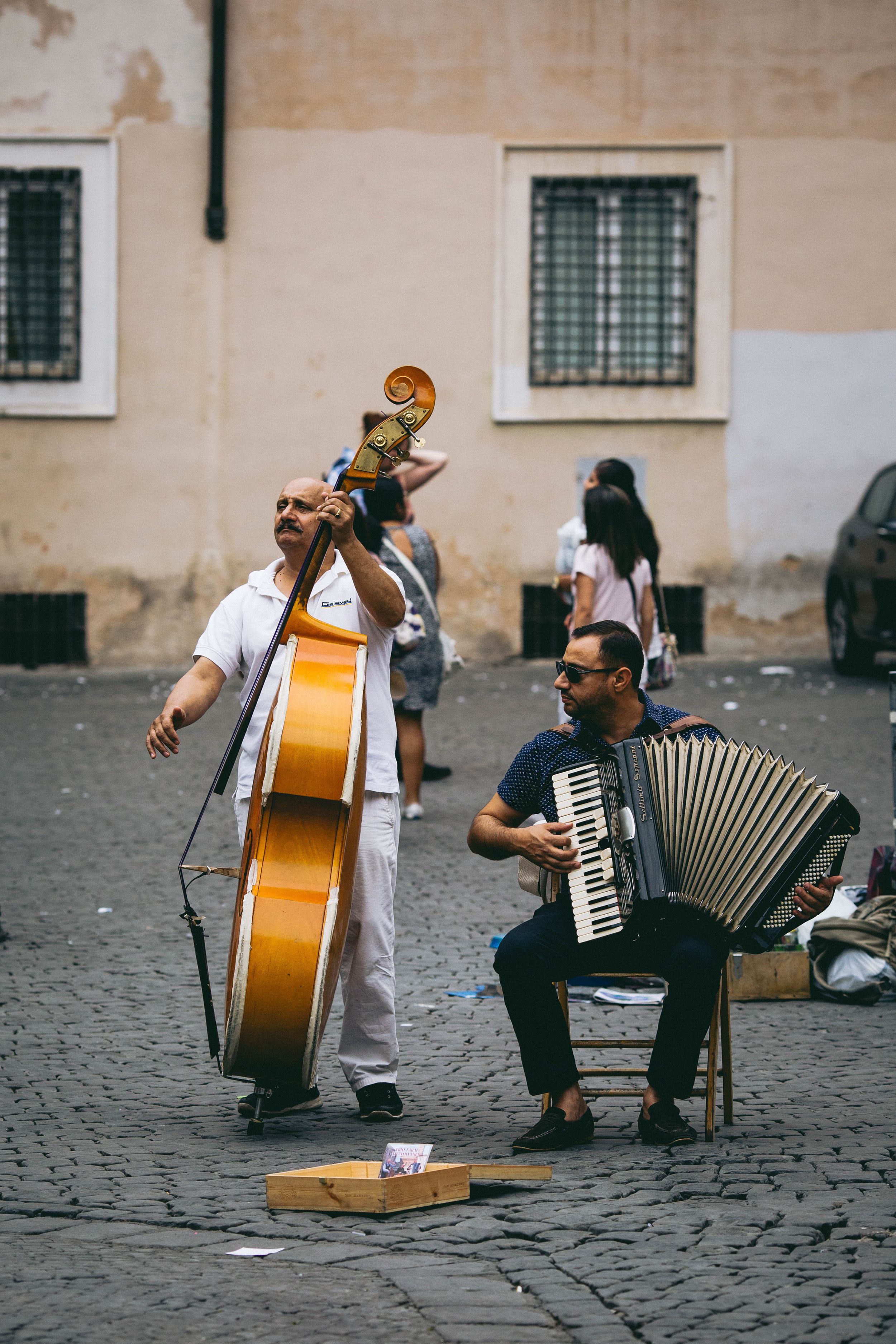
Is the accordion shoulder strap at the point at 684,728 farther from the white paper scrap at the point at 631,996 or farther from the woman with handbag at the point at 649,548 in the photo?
the woman with handbag at the point at 649,548

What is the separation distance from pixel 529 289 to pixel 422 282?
0.92m

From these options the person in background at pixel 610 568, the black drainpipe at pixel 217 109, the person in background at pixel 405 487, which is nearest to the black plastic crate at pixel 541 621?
the person in background at pixel 405 487

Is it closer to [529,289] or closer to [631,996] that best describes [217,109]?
[529,289]

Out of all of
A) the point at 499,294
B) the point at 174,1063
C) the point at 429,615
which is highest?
the point at 499,294

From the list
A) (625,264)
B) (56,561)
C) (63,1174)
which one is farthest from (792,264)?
(63,1174)

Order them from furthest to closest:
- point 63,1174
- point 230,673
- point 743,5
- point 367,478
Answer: point 743,5 < point 230,673 < point 367,478 < point 63,1174

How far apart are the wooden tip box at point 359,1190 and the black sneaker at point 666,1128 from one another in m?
0.71

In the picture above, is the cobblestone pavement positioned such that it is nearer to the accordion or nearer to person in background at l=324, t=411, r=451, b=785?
the accordion

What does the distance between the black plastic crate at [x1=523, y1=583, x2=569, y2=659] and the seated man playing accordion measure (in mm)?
10993

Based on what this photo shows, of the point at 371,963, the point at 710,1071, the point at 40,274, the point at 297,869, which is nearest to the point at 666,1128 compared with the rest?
the point at 710,1071

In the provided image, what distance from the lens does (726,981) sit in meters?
4.95

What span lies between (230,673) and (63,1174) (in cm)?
150

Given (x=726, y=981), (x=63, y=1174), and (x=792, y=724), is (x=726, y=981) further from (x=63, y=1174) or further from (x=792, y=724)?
(x=792, y=724)

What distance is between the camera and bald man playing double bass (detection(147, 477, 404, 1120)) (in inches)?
200
